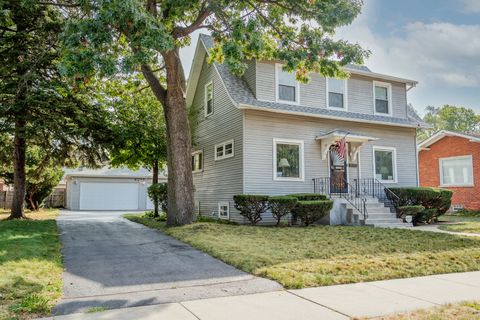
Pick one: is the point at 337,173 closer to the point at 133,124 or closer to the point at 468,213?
the point at 133,124

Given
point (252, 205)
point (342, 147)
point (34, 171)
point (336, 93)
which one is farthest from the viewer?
point (34, 171)

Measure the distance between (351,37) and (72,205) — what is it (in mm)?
25181

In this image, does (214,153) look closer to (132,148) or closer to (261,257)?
(132,148)

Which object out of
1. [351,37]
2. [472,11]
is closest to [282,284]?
[351,37]

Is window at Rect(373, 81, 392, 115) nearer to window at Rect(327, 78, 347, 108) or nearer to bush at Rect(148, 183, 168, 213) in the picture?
window at Rect(327, 78, 347, 108)

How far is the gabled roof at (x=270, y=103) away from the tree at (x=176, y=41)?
2021mm

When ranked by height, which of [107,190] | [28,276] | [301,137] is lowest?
[28,276]

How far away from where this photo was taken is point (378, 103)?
17.3 metres

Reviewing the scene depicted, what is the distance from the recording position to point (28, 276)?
5.69 meters

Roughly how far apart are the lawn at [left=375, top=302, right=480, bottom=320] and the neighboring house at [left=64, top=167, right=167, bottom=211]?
28.0 m

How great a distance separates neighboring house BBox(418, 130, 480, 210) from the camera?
20.7 metres

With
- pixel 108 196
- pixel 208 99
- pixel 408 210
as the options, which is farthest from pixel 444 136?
pixel 108 196

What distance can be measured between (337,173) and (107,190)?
813 inches

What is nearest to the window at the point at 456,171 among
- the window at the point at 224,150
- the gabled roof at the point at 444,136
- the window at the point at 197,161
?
the gabled roof at the point at 444,136
